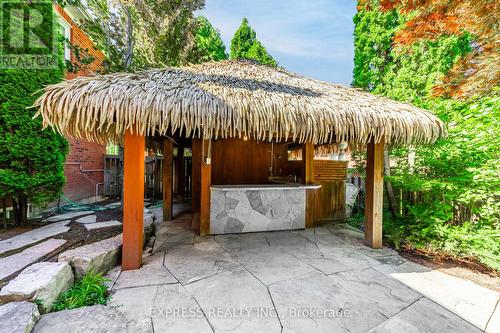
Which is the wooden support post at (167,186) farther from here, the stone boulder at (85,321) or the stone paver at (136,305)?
the stone boulder at (85,321)

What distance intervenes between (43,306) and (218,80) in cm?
347

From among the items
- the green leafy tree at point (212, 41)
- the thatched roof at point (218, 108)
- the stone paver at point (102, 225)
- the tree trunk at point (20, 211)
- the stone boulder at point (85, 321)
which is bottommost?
the stone boulder at point (85, 321)

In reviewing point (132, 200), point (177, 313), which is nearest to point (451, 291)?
point (177, 313)

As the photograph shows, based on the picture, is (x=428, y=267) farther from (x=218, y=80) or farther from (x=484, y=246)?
(x=218, y=80)

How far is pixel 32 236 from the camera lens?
349cm

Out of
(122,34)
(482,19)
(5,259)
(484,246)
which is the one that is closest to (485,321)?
(484,246)

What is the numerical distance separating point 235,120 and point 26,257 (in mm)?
3230

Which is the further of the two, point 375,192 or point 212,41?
point 212,41

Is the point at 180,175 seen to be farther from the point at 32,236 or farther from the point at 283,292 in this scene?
the point at 283,292

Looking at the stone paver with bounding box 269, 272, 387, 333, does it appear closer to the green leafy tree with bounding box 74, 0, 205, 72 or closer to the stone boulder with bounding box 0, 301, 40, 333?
the stone boulder with bounding box 0, 301, 40, 333

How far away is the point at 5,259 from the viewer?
2.66m

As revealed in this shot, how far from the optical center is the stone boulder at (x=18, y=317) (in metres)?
1.63

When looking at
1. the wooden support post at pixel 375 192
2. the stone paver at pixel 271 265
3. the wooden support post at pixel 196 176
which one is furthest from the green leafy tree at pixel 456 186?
the wooden support post at pixel 196 176

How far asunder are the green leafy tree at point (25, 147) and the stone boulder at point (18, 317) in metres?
2.95
